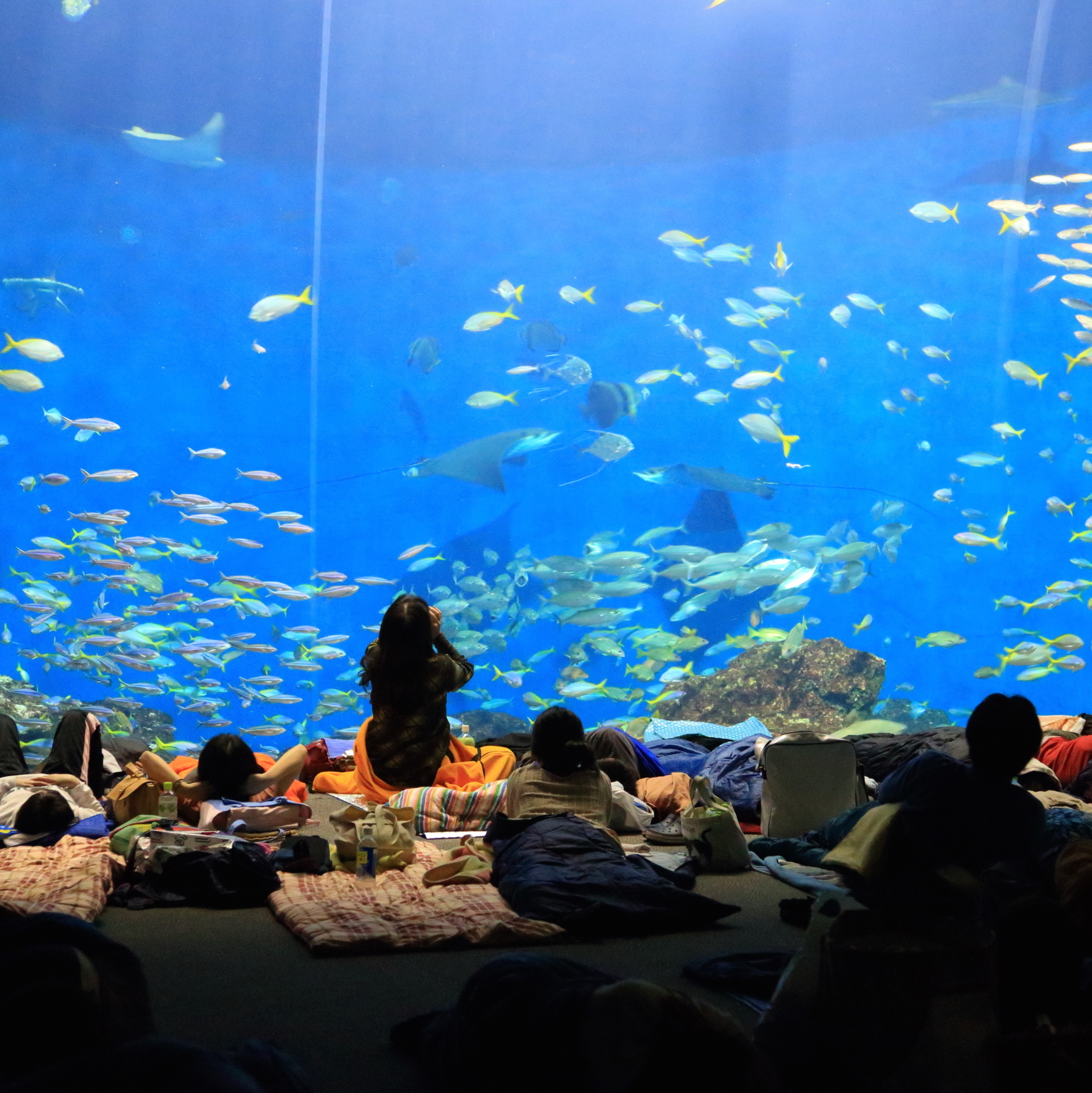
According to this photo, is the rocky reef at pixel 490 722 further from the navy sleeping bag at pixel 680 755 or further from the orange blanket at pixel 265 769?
the orange blanket at pixel 265 769

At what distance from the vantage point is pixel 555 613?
21812 millimetres

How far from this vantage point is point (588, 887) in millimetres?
3803

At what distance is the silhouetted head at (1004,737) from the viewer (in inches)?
92.0

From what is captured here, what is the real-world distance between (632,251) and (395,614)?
18784 millimetres

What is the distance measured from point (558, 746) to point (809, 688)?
11.9 m

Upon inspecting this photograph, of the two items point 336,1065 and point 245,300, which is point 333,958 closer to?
point 336,1065

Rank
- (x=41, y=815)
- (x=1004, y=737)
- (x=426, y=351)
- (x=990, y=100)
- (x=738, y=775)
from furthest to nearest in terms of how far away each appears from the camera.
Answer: (x=990, y=100)
(x=426, y=351)
(x=738, y=775)
(x=41, y=815)
(x=1004, y=737)

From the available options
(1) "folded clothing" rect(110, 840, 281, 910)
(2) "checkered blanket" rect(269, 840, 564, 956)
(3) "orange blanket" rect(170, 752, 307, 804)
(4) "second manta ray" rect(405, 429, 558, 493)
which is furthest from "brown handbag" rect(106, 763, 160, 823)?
(4) "second manta ray" rect(405, 429, 558, 493)

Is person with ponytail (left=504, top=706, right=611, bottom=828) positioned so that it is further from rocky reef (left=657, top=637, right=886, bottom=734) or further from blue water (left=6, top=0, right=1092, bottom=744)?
blue water (left=6, top=0, right=1092, bottom=744)

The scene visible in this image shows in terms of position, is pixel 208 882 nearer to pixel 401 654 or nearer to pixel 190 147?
pixel 401 654

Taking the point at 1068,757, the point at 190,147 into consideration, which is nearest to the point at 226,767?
the point at 1068,757

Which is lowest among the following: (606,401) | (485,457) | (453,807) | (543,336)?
(485,457)

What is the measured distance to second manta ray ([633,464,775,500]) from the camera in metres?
22.8

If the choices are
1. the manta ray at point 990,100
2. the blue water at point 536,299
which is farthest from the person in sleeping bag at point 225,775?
Answer: the manta ray at point 990,100
